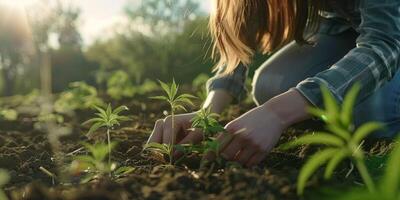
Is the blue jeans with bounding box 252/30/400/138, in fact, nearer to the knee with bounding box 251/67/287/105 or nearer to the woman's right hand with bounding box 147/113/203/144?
the knee with bounding box 251/67/287/105

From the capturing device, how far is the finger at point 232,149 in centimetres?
208

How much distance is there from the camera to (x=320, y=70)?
331cm

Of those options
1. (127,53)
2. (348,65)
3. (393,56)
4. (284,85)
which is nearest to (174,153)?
(348,65)

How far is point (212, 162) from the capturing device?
2.14 meters

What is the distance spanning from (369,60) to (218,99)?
100 centimetres

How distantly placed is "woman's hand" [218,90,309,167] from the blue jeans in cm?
102

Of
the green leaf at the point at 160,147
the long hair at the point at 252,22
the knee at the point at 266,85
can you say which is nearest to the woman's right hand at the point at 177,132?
the green leaf at the point at 160,147

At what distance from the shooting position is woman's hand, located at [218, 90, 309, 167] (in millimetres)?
2055

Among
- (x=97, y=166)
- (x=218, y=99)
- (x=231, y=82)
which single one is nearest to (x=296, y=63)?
(x=231, y=82)

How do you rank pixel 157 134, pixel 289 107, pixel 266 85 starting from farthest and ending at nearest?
pixel 266 85
pixel 157 134
pixel 289 107

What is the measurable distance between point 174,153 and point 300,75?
127 cm

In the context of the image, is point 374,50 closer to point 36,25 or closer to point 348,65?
point 348,65

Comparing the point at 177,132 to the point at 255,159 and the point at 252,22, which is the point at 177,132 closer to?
the point at 255,159

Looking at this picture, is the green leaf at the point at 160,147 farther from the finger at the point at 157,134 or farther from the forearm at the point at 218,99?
the forearm at the point at 218,99
